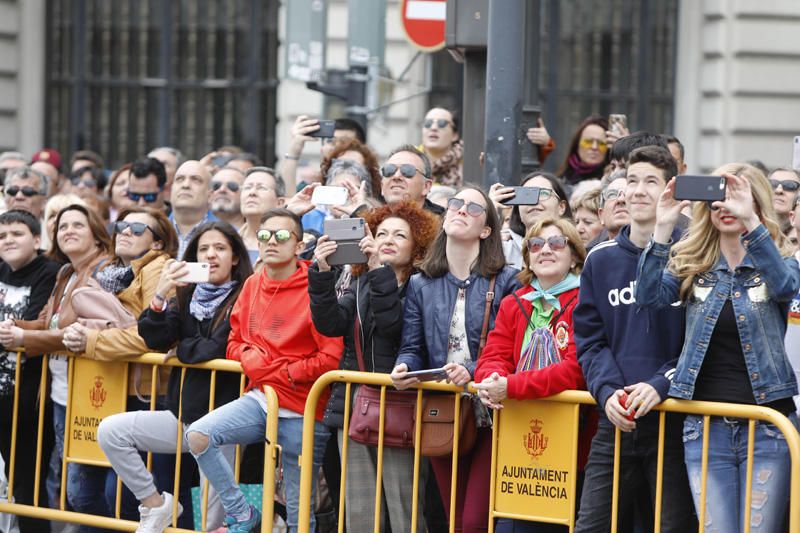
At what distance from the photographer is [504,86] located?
7.84m

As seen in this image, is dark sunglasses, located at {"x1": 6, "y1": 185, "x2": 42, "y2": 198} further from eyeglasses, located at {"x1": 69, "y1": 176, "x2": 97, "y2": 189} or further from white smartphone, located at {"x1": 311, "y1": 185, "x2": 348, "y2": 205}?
white smartphone, located at {"x1": 311, "y1": 185, "x2": 348, "y2": 205}

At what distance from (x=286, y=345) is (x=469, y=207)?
43.9 inches

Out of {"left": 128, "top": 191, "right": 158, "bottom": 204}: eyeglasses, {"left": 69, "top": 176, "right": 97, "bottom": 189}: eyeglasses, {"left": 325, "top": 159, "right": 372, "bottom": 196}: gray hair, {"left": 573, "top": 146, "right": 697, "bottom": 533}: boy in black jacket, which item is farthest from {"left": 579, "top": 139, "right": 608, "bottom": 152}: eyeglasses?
{"left": 69, "top": 176, "right": 97, "bottom": 189}: eyeglasses

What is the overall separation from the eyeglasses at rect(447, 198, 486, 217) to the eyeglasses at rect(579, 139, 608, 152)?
3192 millimetres

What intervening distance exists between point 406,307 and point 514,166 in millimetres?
1028

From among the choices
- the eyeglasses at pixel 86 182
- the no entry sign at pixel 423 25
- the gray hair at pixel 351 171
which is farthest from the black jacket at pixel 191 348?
the eyeglasses at pixel 86 182

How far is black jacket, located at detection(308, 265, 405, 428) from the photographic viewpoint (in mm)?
7312

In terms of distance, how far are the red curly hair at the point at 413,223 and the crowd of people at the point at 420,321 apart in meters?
0.01

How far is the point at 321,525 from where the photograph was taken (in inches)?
319

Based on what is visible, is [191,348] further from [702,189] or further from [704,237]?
[702,189]

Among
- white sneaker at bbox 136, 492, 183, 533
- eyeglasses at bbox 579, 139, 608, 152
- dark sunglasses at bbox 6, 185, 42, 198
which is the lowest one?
white sneaker at bbox 136, 492, 183, 533

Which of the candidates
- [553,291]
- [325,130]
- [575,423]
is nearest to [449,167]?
[325,130]

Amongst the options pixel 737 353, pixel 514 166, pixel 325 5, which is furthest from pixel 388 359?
pixel 325 5

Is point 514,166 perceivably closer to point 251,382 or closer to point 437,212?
point 437,212
